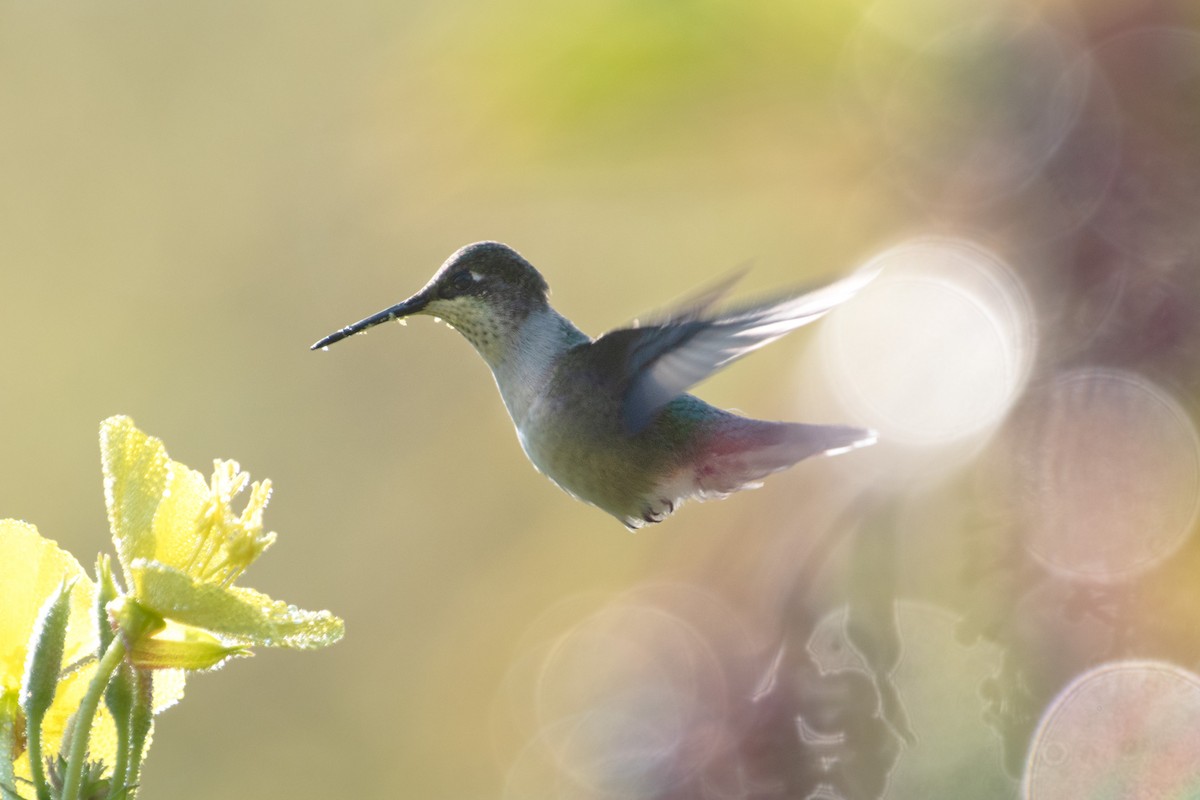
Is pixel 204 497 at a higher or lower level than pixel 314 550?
higher

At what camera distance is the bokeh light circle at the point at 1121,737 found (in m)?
2.60

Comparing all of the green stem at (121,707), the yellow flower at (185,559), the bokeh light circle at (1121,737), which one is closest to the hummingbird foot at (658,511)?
the yellow flower at (185,559)

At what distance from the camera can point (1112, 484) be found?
290cm

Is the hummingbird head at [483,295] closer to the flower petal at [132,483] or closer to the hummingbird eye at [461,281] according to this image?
the hummingbird eye at [461,281]

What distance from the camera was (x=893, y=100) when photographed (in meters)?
3.62

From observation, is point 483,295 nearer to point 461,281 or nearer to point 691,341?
point 461,281

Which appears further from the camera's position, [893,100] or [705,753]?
[893,100]

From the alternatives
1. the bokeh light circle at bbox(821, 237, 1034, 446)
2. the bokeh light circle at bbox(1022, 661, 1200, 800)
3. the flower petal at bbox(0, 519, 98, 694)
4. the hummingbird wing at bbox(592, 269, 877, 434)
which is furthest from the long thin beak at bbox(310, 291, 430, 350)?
the bokeh light circle at bbox(1022, 661, 1200, 800)

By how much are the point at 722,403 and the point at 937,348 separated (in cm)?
153

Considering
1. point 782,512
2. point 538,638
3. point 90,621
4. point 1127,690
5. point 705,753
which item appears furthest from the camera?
point 538,638

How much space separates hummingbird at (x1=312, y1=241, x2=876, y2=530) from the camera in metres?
1.86

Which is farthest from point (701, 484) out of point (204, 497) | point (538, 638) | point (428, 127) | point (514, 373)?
point (538, 638)

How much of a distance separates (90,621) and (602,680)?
9.42ft

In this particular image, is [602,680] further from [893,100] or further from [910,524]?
[893,100]
